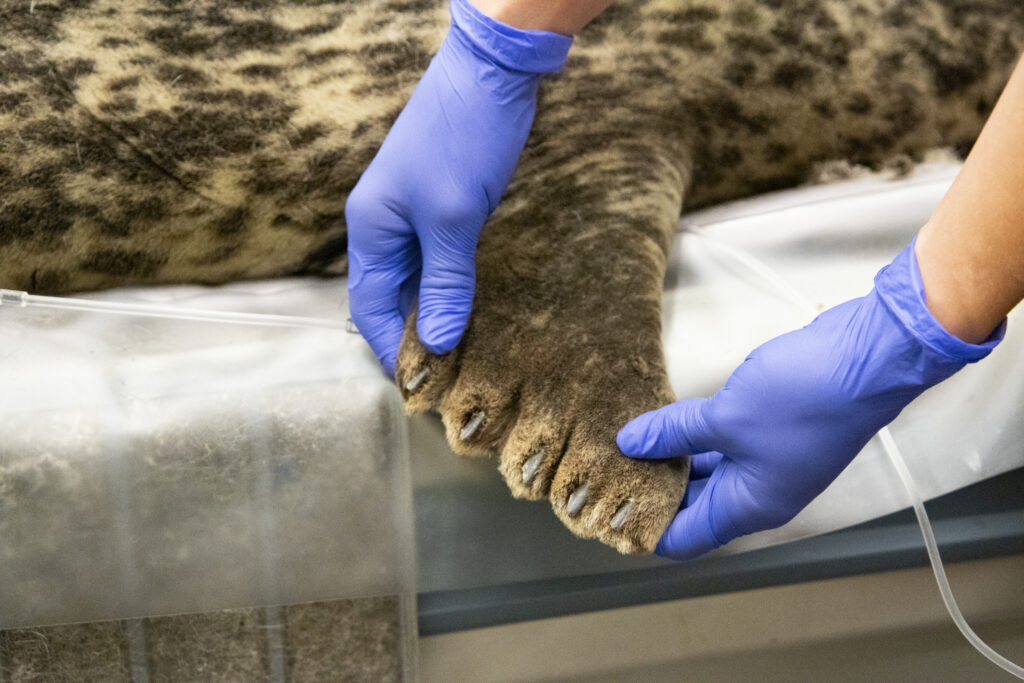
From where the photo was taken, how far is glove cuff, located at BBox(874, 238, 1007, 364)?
0.79 metres

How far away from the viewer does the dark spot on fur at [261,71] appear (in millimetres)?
1084

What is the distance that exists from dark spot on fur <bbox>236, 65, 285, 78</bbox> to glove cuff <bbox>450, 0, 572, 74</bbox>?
262 millimetres

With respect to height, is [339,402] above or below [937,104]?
below

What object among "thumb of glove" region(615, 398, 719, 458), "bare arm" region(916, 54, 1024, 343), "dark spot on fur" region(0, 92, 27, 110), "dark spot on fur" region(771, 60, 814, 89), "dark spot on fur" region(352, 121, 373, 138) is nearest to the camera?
"bare arm" region(916, 54, 1024, 343)

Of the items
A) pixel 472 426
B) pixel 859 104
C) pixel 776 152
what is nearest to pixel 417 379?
pixel 472 426

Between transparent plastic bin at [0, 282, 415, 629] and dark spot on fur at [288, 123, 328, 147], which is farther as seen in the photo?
dark spot on fur at [288, 123, 328, 147]

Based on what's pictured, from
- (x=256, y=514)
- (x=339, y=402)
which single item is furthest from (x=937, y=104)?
(x=256, y=514)

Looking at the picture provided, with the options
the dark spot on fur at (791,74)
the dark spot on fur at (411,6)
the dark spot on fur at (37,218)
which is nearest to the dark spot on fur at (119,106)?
the dark spot on fur at (37,218)

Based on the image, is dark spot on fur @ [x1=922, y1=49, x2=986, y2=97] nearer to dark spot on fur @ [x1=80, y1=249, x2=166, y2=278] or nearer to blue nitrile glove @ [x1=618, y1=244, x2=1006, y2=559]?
blue nitrile glove @ [x1=618, y1=244, x2=1006, y2=559]

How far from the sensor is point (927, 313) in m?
0.80

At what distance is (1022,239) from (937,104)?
64 centimetres

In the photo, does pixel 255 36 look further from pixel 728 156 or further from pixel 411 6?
pixel 728 156

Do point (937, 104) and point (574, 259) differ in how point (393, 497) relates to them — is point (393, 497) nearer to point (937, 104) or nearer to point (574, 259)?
point (574, 259)

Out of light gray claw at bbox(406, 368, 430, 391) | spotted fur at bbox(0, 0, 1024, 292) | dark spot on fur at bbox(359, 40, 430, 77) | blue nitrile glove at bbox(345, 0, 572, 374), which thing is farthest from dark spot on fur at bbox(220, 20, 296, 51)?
light gray claw at bbox(406, 368, 430, 391)
